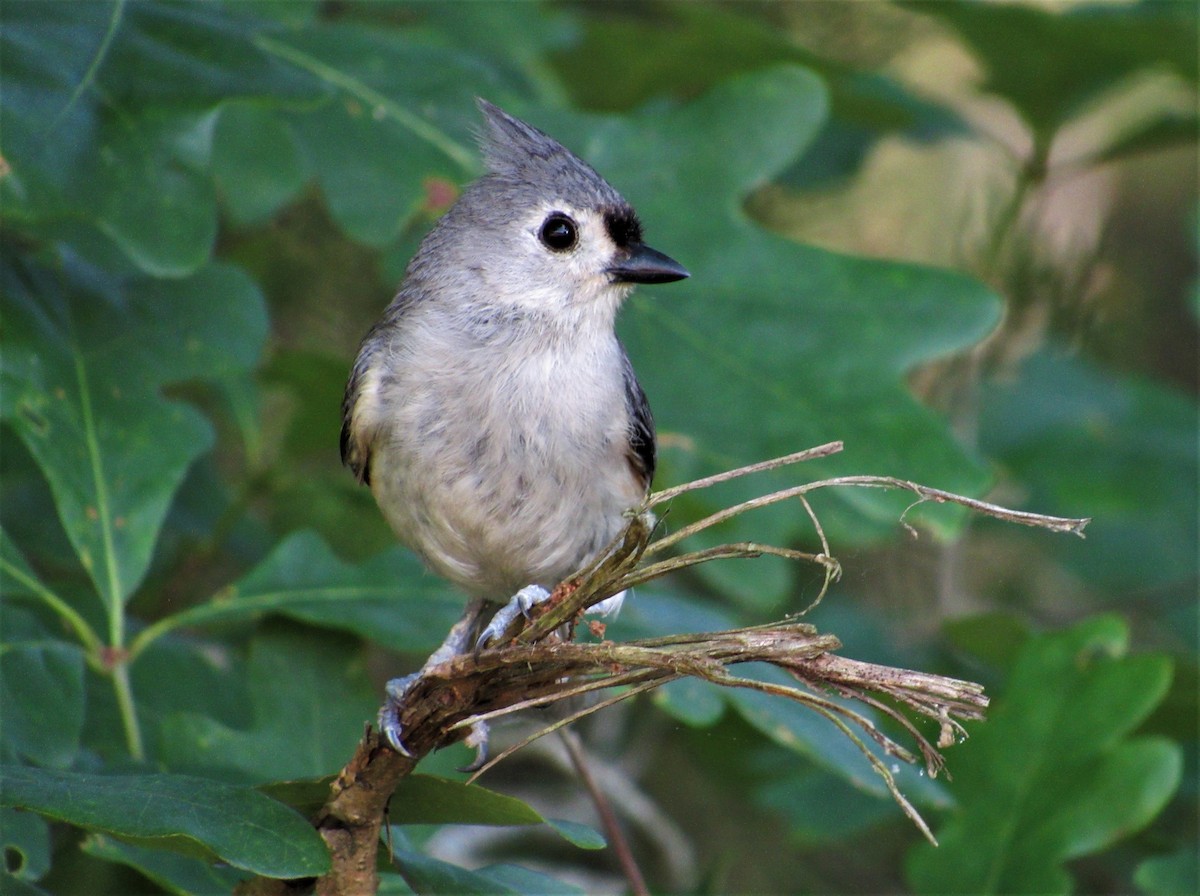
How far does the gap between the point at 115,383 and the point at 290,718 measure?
797mm

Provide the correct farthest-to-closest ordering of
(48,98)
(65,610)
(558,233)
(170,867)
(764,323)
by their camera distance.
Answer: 1. (764,323)
2. (558,233)
3. (65,610)
4. (48,98)
5. (170,867)

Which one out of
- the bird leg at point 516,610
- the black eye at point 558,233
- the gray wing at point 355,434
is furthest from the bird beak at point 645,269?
the bird leg at point 516,610

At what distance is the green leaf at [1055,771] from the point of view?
107 inches

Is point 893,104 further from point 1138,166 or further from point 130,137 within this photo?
point 1138,166

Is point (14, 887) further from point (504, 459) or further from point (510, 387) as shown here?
point (510, 387)

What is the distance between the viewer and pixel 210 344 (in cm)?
293

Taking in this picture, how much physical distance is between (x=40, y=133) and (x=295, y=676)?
1.17m

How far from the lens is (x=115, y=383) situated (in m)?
2.79

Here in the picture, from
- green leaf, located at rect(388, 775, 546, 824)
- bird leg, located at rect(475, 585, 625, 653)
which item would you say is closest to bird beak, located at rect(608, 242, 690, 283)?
bird leg, located at rect(475, 585, 625, 653)

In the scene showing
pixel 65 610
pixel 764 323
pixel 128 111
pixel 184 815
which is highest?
pixel 128 111

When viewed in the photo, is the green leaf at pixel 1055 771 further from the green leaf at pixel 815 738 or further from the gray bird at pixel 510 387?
the gray bird at pixel 510 387

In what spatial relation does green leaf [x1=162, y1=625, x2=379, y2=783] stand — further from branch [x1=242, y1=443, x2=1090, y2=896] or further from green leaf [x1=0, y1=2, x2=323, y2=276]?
green leaf [x1=0, y1=2, x2=323, y2=276]

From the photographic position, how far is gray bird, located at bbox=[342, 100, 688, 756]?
2.61 meters

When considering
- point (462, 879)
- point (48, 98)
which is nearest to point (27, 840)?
point (462, 879)
